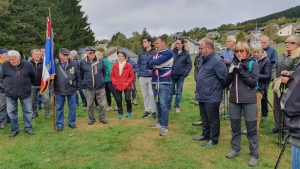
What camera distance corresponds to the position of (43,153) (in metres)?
5.17

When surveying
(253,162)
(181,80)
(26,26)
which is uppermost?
(26,26)

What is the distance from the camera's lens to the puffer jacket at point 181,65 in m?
7.64

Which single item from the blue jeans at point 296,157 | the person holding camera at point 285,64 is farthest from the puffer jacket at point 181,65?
the blue jeans at point 296,157

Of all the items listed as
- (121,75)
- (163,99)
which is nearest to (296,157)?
(163,99)

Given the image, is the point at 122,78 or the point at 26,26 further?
the point at 26,26

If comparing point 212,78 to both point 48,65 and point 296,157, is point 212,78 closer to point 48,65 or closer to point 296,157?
point 296,157

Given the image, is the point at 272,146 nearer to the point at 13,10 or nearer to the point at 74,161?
the point at 74,161

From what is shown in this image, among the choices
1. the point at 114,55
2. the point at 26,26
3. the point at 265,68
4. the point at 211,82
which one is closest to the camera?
the point at 211,82

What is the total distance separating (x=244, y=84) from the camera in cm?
444

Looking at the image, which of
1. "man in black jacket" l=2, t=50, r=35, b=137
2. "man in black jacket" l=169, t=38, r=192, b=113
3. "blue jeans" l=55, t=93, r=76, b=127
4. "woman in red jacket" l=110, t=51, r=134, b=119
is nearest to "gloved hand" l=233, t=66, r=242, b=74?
"man in black jacket" l=169, t=38, r=192, b=113

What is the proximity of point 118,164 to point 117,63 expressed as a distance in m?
3.61

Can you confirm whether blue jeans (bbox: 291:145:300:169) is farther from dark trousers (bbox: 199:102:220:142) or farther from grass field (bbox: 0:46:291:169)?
dark trousers (bbox: 199:102:220:142)

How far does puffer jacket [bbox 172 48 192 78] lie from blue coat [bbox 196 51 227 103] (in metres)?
2.55

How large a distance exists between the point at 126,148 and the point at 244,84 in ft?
9.03
